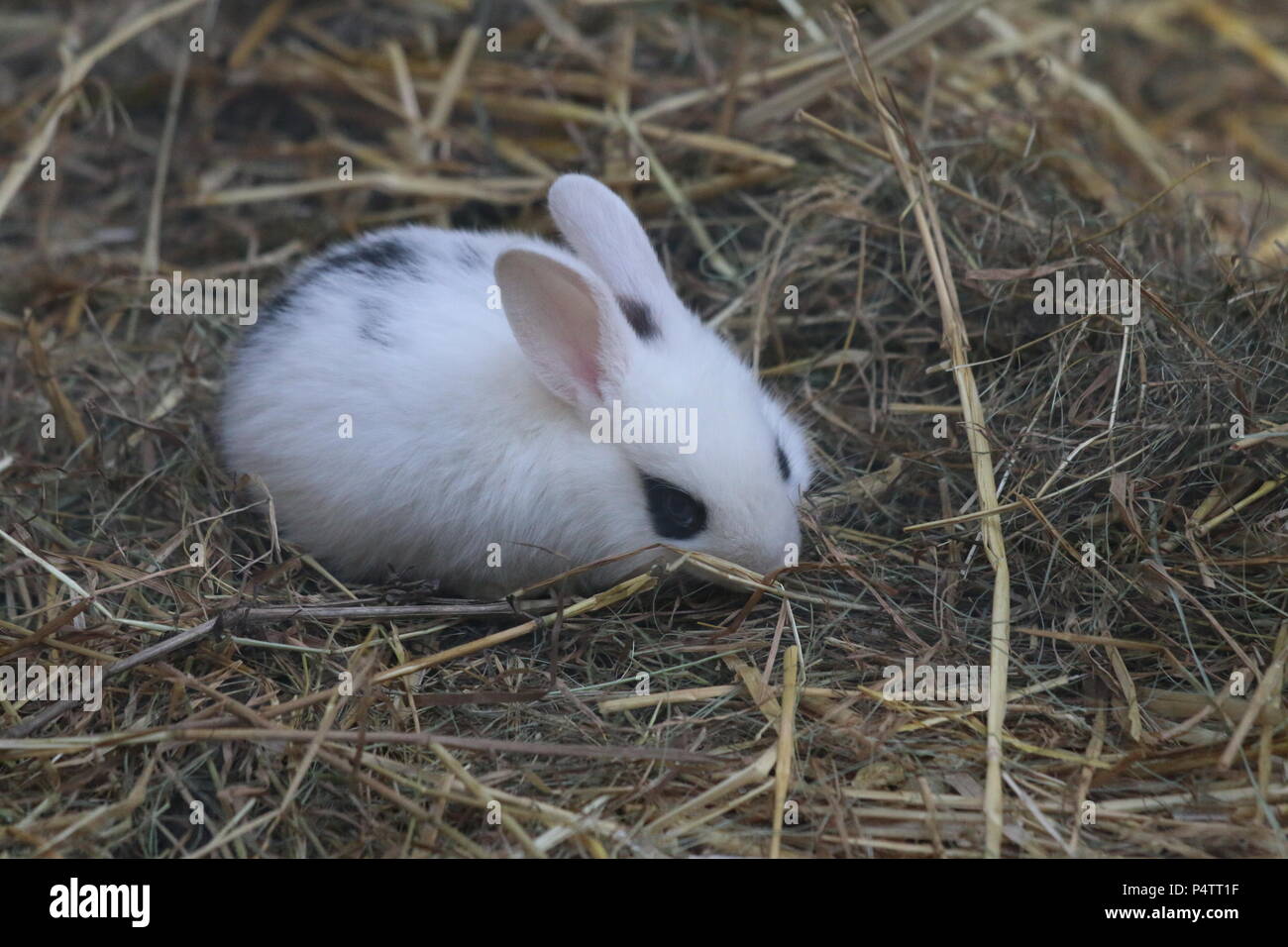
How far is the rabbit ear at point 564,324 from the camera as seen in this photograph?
3.59 meters

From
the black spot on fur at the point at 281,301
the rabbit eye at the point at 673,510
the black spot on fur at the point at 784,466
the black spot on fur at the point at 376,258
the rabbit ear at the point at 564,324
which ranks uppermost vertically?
the black spot on fur at the point at 376,258

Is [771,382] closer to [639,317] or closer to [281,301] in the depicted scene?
[639,317]

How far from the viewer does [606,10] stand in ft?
20.1

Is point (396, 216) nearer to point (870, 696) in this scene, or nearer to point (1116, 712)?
point (870, 696)

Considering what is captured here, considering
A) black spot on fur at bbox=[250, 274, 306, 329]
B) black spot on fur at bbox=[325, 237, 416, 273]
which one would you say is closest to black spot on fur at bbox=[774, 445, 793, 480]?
black spot on fur at bbox=[325, 237, 416, 273]

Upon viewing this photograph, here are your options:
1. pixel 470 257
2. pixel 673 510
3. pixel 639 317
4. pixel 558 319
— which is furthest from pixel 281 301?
pixel 673 510

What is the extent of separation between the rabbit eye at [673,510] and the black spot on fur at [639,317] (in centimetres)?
51

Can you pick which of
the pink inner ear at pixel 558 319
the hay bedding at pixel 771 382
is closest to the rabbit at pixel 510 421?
the pink inner ear at pixel 558 319

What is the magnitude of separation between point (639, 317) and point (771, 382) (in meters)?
1.06

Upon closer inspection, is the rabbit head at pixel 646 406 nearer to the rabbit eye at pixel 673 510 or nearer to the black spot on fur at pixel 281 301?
the rabbit eye at pixel 673 510

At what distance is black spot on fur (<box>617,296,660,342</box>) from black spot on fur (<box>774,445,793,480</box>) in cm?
57

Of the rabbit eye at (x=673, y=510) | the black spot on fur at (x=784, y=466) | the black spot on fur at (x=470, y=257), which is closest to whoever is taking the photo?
the rabbit eye at (x=673, y=510)
